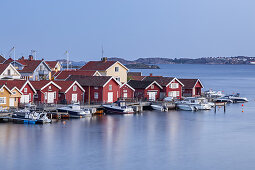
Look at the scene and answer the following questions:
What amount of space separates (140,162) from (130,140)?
31.3 ft

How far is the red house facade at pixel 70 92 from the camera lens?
236 feet

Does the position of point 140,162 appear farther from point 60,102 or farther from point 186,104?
point 186,104

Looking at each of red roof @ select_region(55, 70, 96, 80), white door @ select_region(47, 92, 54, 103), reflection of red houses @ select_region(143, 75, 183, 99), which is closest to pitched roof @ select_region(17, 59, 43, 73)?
red roof @ select_region(55, 70, 96, 80)

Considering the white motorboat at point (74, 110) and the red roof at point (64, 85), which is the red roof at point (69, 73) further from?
the white motorboat at point (74, 110)

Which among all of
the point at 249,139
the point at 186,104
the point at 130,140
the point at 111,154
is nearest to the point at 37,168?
the point at 111,154

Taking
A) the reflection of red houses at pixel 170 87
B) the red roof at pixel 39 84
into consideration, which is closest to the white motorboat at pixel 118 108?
the red roof at pixel 39 84

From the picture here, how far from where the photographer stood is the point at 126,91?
265 ft

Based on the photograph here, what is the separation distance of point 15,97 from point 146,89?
23.9 metres

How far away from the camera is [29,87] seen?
67812 mm

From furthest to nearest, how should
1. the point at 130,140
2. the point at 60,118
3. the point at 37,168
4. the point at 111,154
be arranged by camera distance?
the point at 60,118, the point at 130,140, the point at 111,154, the point at 37,168

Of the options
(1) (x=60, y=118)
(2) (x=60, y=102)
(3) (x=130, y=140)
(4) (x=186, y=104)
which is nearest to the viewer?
(3) (x=130, y=140)

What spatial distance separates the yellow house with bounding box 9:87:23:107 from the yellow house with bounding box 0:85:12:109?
54 centimetres

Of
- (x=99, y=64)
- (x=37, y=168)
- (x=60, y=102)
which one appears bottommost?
(x=37, y=168)

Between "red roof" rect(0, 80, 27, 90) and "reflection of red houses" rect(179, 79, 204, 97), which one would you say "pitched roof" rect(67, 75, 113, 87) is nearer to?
"red roof" rect(0, 80, 27, 90)
